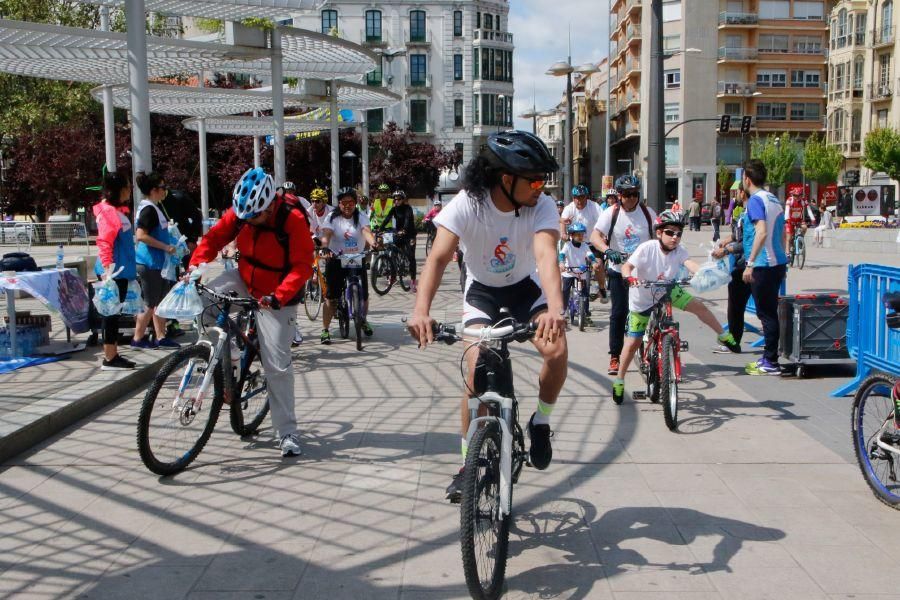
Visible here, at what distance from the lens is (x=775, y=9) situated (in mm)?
73500

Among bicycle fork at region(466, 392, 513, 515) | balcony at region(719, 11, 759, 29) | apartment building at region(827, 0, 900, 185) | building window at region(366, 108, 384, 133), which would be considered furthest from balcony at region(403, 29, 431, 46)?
bicycle fork at region(466, 392, 513, 515)

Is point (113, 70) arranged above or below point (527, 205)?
above

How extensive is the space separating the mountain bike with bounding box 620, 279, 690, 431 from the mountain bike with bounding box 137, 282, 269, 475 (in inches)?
115

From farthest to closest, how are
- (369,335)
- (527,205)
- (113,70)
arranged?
1. (113,70)
2. (369,335)
3. (527,205)

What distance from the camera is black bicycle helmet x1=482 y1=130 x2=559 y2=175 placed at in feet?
13.5

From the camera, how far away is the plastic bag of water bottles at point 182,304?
627cm

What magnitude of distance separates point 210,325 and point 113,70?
9.18m

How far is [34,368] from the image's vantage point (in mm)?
8703

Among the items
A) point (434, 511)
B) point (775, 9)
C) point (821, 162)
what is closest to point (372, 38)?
point (775, 9)

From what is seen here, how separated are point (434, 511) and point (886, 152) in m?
61.2

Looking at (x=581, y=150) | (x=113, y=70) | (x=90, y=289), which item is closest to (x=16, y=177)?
(x=113, y=70)

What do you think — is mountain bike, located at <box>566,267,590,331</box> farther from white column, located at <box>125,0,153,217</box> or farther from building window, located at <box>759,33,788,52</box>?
building window, located at <box>759,33,788,52</box>

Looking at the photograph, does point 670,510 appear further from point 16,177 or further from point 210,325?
point 16,177

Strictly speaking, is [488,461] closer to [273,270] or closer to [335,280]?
[273,270]
